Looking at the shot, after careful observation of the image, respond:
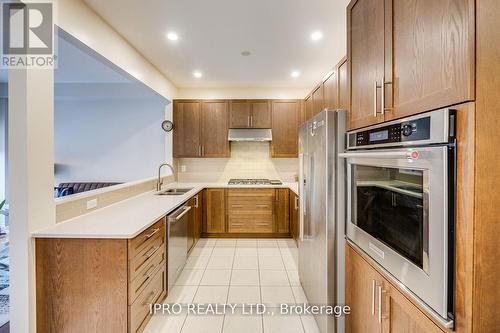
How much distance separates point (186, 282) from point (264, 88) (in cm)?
340

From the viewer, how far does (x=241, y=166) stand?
4.78m

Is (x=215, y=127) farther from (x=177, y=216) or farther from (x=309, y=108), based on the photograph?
(x=177, y=216)

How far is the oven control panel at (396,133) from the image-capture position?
885mm

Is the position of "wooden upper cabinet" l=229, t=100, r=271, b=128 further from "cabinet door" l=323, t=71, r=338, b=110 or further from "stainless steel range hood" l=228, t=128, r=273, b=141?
"cabinet door" l=323, t=71, r=338, b=110

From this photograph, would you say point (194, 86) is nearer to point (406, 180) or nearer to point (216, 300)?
point (216, 300)

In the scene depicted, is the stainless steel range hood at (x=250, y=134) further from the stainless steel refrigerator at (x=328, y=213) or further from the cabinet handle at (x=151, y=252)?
the cabinet handle at (x=151, y=252)

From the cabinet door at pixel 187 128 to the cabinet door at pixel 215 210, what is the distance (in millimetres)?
801

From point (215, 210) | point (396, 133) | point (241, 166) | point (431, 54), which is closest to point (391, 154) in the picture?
point (396, 133)

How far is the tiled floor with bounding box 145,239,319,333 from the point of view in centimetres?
205

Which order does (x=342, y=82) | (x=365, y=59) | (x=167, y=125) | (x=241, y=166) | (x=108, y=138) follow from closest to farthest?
(x=365, y=59), (x=342, y=82), (x=167, y=125), (x=241, y=166), (x=108, y=138)

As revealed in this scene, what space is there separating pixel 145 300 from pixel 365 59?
222cm

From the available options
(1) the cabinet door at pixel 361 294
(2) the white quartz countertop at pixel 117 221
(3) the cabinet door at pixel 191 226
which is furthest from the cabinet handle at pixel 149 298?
(1) the cabinet door at pixel 361 294

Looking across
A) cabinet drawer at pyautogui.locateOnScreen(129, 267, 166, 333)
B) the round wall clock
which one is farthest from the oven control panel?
the round wall clock

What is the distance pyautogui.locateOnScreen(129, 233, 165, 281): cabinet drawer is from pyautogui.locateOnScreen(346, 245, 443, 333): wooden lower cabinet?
Result: 4.67 ft
